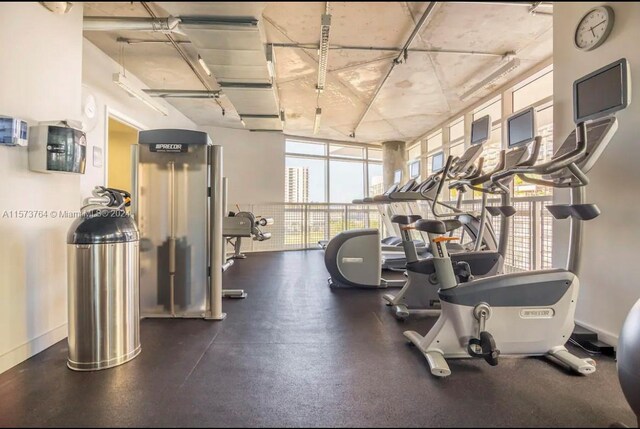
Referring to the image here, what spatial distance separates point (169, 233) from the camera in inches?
119

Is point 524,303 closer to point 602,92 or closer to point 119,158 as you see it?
point 602,92

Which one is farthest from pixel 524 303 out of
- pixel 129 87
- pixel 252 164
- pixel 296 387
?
pixel 252 164

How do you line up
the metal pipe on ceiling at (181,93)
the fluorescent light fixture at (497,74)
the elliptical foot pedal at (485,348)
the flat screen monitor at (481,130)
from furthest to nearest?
the metal pipe on ceiling at (181,93) → the fluorescent light fixture at (497,74) → the flat screen monitor at (481,130) → the elliptical foot pedal at (485,348)

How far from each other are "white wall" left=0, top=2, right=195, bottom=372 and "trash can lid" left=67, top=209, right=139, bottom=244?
411 mm

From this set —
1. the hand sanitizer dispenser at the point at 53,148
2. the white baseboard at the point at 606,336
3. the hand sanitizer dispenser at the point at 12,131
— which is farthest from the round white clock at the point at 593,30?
the hand sanitizer dispenser at the point at 12,131

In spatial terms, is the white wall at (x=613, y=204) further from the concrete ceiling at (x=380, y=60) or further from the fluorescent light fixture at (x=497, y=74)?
the fluorescent light fixture at (x=497, y=74)

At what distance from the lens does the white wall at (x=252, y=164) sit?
818 centimetres

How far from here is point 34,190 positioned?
225 cm

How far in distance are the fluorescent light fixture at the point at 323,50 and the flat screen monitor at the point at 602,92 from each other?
7.03 feet

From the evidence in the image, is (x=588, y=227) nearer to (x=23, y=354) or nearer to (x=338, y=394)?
(x=338, y=394)

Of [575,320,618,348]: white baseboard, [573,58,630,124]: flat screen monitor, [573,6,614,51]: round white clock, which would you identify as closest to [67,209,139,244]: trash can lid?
[573,58,630,124]: flat screen monitor

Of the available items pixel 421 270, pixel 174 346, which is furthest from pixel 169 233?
pixel 421 270

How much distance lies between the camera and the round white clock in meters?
2.27

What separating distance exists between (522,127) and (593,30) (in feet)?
3.01
